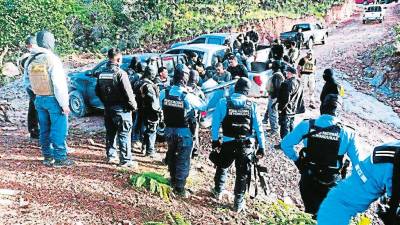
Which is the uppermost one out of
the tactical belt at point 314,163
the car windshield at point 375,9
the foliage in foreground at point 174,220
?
the car windshield at point 375,9

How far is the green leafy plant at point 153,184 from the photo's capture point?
6.00 m

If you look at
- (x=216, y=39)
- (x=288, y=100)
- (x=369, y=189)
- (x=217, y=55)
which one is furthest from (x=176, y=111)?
(x=216, y=39)

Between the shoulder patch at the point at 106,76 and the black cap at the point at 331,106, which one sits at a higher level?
the shoulder patch at the point at 106,76

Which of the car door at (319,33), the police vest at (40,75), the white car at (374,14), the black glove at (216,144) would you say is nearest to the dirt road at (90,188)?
the black glove at (216,144)

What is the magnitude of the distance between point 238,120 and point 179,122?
778 mm

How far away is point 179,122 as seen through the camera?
6.12m

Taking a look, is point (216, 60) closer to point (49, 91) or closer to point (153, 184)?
point (49, 91)

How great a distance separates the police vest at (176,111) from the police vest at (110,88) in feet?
2.81

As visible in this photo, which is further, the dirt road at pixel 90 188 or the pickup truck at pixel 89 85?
the pickup truck at pixel 89 85

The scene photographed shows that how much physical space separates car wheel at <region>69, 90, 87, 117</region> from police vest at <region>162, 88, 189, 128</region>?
17.2 ft

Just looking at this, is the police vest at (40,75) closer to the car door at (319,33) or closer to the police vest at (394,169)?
the police vest at (394,169)

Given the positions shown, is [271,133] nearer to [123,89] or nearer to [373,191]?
[123,89]

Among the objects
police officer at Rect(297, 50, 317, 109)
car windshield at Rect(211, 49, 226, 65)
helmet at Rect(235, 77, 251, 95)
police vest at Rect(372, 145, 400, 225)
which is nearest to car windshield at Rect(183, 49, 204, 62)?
car windshield at Rect(211, 49, 226, 65)

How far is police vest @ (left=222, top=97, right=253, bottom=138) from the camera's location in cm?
582
